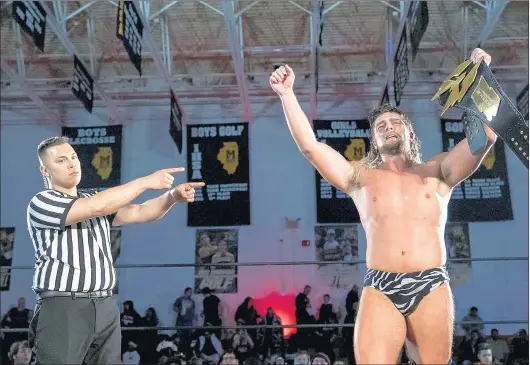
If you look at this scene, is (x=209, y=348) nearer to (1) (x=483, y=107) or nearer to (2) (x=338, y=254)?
(2) (x=338, y=254)

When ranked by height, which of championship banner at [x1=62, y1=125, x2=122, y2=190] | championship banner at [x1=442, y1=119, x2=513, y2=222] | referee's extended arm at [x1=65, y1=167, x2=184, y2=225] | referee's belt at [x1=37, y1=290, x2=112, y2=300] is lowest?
referee's belt at [x1=37, y1=290, x2=112, y2=300]

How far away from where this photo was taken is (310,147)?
251cm

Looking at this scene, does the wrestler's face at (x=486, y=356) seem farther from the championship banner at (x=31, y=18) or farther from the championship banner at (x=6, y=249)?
the championship banner at (x=6, y=249)

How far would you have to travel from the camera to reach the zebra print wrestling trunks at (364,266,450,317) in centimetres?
227

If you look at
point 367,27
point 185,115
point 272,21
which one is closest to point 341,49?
point 367,27

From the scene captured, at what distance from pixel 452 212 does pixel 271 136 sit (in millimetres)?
3615

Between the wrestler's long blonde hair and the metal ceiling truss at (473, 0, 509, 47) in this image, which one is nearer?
the wrestler's long blonde hair

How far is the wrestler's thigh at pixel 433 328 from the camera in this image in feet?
7.32

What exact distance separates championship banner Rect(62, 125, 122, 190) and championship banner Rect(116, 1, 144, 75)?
3.12 metres

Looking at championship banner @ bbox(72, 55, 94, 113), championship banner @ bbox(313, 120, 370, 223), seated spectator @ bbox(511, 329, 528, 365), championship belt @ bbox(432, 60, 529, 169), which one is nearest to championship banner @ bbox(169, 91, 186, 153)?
championship banner @ bbox(72, 55, 94, 113)

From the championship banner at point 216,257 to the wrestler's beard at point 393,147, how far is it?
25.4 ft

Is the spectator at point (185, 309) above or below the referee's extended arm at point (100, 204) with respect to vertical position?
below

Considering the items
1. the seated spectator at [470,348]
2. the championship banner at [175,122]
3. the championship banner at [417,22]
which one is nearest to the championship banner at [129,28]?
the championship banner at [175,122]

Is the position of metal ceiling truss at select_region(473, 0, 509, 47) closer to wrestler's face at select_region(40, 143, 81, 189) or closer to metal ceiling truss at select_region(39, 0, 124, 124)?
metal ceiling truss at select_region(39, 0, 124, 124)
